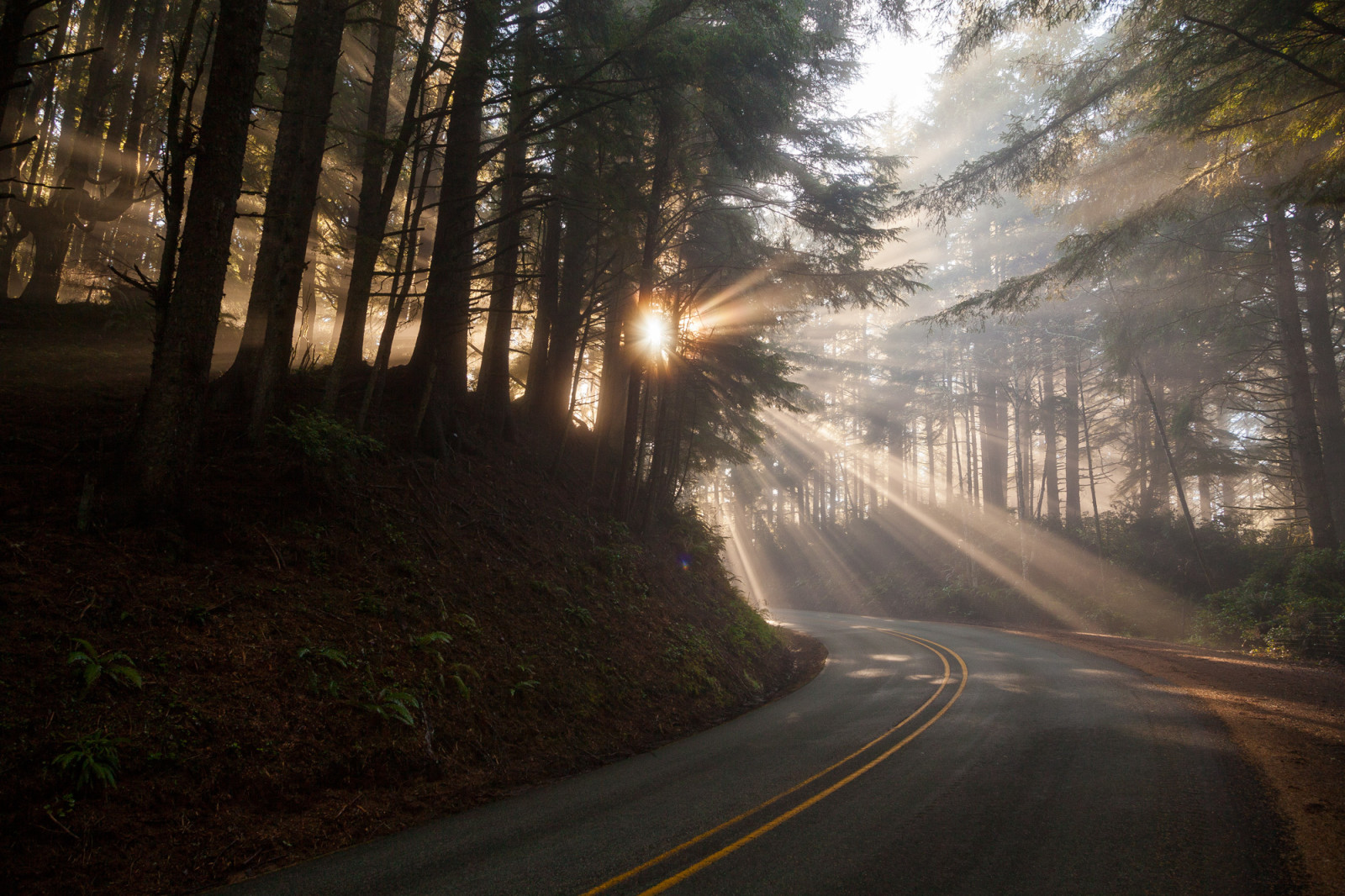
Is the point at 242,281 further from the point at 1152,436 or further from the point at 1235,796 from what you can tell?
the point at 1152,436

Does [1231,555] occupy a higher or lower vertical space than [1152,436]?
lower

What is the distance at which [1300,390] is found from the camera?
1823cm

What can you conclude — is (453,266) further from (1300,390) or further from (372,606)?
(1300,390)

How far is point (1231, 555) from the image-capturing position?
2227 cm

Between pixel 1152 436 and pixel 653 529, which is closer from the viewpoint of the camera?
pixel 653 529

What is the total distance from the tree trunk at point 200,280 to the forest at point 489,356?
4cm

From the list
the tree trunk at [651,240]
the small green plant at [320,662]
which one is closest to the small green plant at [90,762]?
the small green plant at [320,662]

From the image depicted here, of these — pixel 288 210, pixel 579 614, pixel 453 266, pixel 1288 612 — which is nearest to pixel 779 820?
pixel 579 614

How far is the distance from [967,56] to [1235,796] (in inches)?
519

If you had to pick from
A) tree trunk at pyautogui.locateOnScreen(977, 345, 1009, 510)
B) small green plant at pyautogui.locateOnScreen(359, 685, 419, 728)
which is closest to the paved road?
small green plant at pyautogui.locateOnScreen(359, 685, 419, 728)

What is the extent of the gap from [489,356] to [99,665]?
381 inches

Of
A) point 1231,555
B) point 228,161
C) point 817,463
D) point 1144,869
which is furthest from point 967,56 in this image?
point 817,463

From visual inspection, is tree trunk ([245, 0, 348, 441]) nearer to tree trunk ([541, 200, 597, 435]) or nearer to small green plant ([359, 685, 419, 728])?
small green plant ([359, 685, 419, 728])

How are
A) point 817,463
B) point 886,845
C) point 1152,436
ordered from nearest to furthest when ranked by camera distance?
point 886,845
point 1152,436
point 817,463
